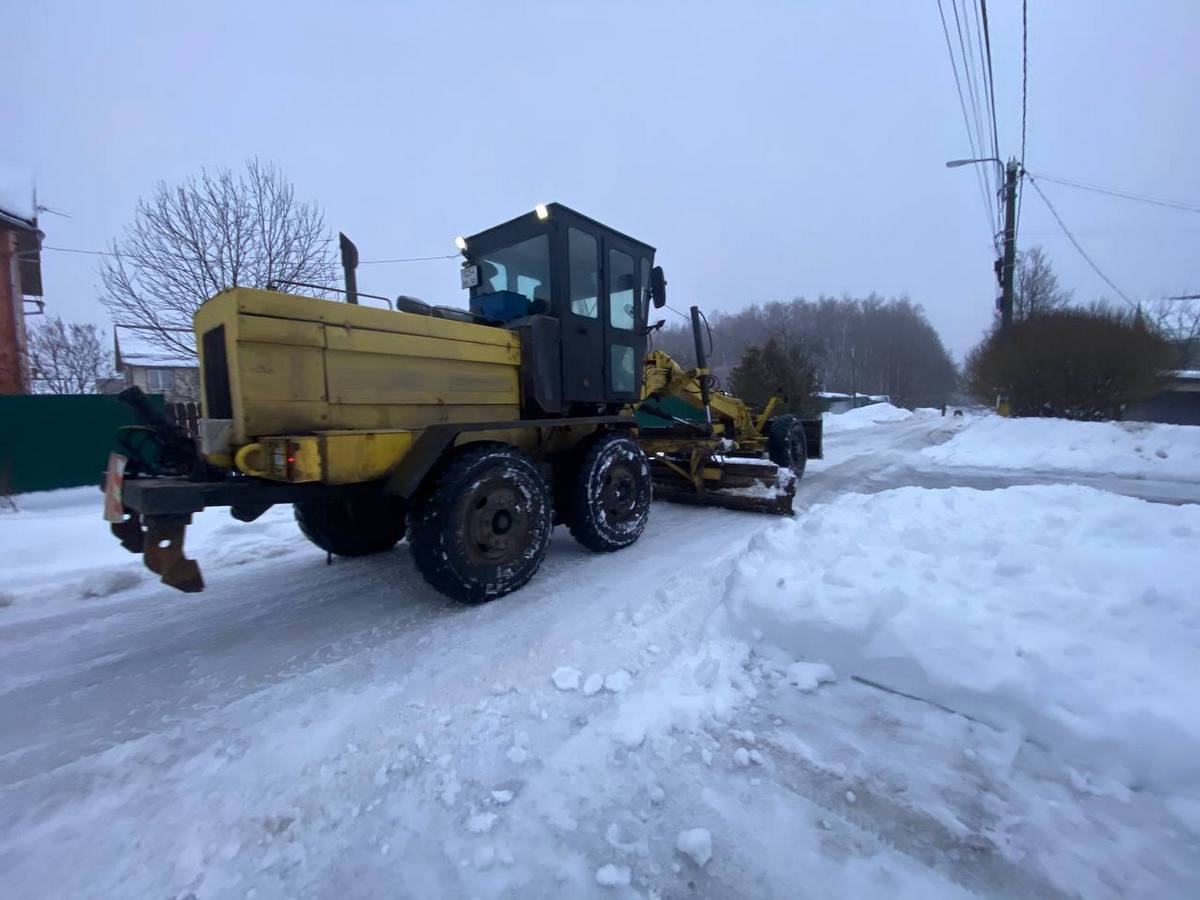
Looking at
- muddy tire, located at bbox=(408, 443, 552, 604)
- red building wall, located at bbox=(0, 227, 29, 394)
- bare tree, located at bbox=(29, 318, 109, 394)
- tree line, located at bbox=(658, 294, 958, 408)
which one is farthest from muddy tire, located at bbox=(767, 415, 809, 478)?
tree line, located at bbox=(658, 294, 958, 408)

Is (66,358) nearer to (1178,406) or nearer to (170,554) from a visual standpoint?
(170,554)

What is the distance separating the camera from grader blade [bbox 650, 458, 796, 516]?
6.21 meters

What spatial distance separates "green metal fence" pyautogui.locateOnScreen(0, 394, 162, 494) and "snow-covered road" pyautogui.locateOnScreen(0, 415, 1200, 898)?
22.9 ft

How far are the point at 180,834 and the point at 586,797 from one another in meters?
1.42

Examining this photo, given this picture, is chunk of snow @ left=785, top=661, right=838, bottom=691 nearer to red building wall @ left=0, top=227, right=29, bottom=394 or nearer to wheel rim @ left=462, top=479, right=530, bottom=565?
wheel rim @ left=462, top=479, right=530, bottom=565

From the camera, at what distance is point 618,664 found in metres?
2.78

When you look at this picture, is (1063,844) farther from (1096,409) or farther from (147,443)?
(1096,409)

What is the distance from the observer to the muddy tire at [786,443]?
28.3 ft

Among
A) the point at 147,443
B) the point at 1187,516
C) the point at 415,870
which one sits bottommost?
the point at 415,870

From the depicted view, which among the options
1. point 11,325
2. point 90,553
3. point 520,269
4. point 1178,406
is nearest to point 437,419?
point 520,269

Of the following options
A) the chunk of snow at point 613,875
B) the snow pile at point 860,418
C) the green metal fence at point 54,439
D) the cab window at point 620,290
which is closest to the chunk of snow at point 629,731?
the chunk of snow at point 613,875

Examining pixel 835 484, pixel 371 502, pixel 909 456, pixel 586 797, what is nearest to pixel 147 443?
pixel 371 502

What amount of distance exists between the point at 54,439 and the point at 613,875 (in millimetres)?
11453

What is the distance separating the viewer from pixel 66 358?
21.0m
